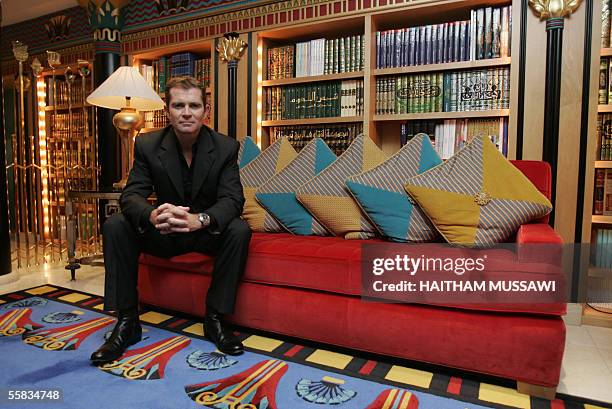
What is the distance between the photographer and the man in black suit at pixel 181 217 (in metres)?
1.73

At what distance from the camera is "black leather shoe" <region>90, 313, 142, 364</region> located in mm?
1588

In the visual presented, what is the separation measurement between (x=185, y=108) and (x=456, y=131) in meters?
1.67

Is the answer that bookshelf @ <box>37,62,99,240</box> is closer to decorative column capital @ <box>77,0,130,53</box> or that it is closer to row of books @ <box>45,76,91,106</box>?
row of books @ <box>45,76,91,106</box>

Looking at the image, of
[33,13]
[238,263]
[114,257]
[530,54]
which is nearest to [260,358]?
[238,263]

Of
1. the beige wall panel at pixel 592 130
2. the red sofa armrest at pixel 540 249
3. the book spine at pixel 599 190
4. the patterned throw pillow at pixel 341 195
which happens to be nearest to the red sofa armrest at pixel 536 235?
the red sofa armrest at pixel 540 249

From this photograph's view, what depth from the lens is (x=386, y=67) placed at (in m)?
2.80

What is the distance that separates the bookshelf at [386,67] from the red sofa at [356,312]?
0.72m

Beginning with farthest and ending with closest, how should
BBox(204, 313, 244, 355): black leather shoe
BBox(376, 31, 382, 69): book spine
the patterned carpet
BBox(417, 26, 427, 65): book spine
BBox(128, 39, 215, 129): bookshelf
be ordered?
1. BBox(128, 39, 215, 129): bookshelf
2. BBox(376, 31, 382, 69): book spine
3. BBox(417, 26, 427, 65): book spine
4. BBox(204, 313, 244, 355): black leather shoe
5. the patterned carpet

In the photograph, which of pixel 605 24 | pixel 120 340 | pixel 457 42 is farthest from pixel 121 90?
pixel 605 24

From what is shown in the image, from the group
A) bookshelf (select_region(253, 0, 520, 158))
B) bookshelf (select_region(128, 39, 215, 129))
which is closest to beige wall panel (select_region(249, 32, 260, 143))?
bookshelf (select_region(253, 0, 520, 158))

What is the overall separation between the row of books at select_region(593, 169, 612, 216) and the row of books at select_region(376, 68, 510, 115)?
617 mm

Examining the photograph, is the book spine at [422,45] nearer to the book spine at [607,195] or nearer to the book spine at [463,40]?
the book spine at [463,40]

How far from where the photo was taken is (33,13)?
15.1 feet

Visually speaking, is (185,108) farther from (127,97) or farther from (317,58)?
(317,58)
